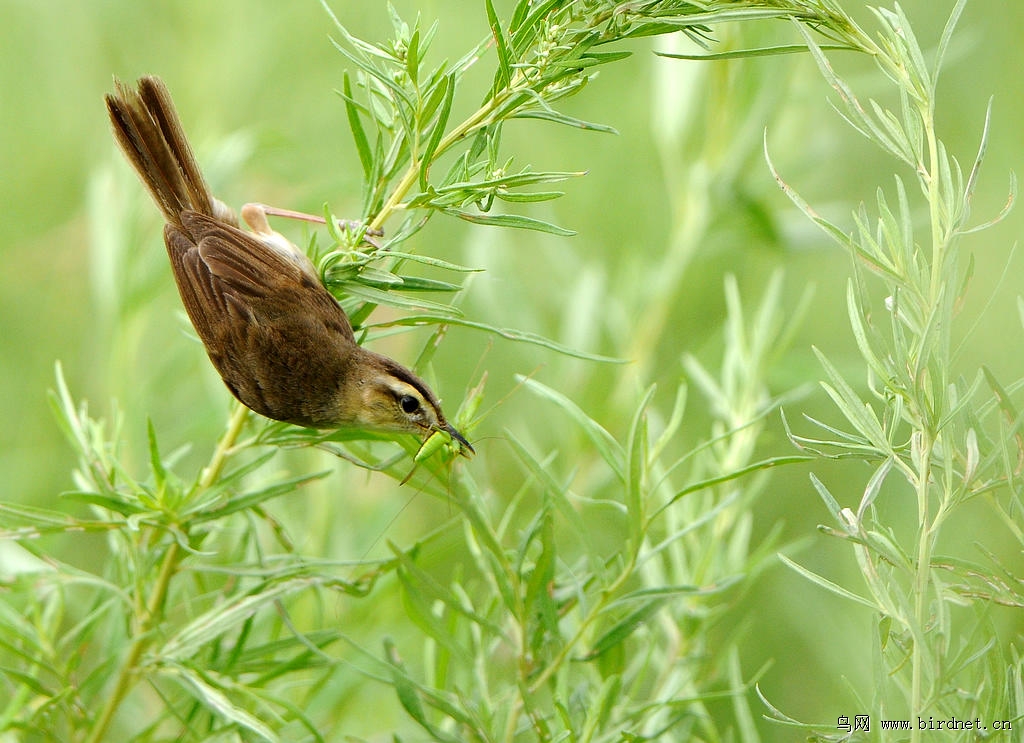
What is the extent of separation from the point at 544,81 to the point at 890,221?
0.41 meters

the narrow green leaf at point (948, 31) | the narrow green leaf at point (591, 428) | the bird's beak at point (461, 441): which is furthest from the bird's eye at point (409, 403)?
the narrow green leaf at point (948, 31)

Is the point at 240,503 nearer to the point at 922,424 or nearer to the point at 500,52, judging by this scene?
the point at 500,52

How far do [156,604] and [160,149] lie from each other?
103cm

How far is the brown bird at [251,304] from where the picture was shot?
2002mm

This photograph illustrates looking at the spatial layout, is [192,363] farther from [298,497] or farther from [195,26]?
[195,26]

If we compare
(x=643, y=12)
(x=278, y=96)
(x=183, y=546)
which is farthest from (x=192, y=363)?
(x=278, y=96)

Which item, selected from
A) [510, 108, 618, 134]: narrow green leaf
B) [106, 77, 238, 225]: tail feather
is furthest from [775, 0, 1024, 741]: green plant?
[106, 77, 238, 225]: tail feather

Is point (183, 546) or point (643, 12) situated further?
point (183, 546)

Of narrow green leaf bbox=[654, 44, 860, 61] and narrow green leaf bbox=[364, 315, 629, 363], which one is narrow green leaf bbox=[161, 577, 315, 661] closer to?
narrow green leaf bbox=[364, 315, 629, 363]

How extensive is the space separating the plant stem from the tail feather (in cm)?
82

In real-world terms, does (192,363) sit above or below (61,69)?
below

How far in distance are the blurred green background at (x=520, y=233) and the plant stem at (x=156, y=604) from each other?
46cm

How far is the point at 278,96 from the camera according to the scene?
412cm

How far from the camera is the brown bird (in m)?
2.00
